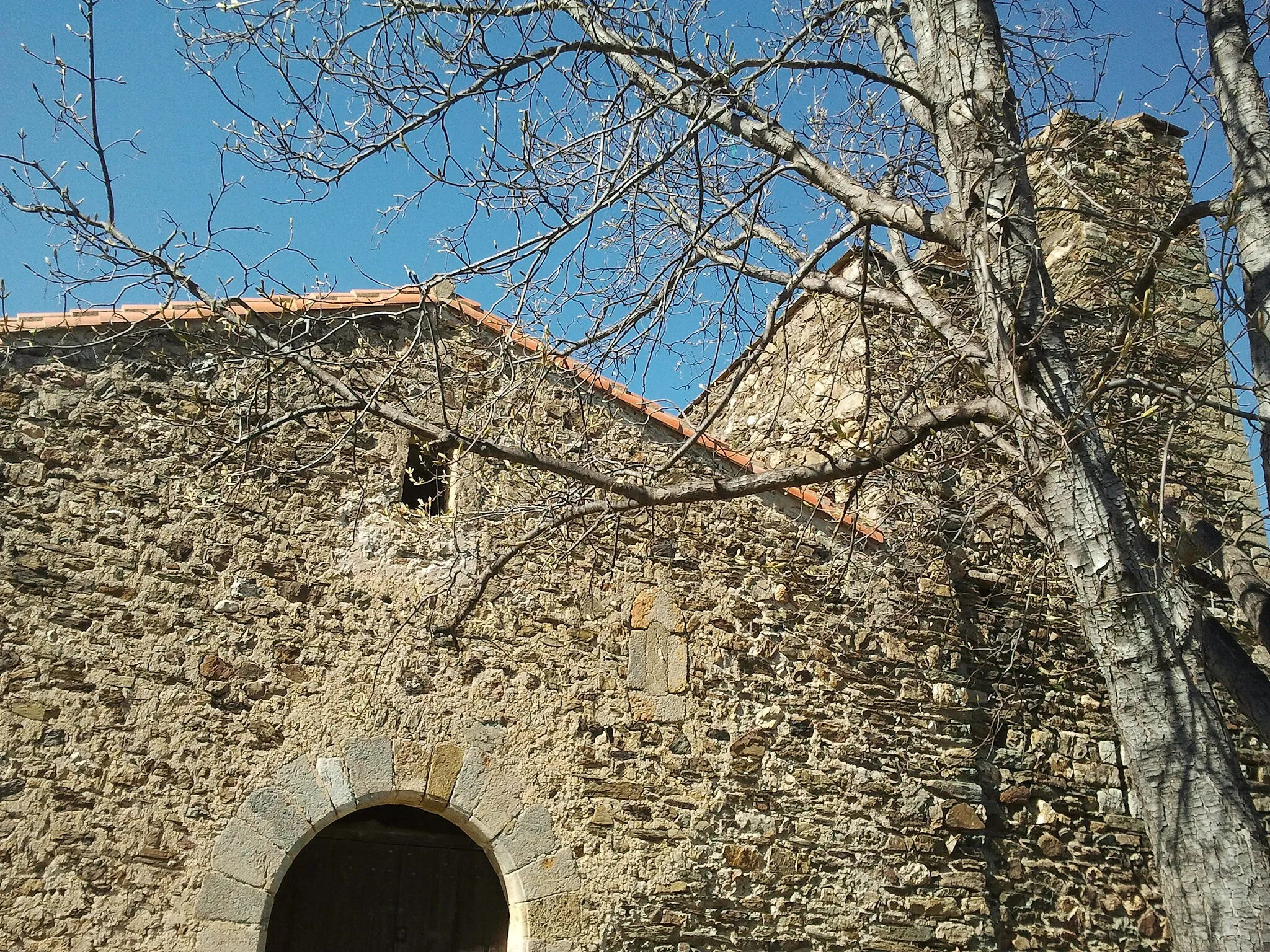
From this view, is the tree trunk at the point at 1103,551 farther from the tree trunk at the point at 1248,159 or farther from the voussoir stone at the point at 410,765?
the voussoir stone at the point at 410,765

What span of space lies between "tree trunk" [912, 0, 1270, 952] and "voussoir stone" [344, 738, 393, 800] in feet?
9.60

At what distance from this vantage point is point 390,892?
4.89 metres

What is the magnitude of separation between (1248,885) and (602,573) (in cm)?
308

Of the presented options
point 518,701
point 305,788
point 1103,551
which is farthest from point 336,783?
point 1103,551

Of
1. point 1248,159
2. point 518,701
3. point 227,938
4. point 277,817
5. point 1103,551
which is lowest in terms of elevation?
point 227,938

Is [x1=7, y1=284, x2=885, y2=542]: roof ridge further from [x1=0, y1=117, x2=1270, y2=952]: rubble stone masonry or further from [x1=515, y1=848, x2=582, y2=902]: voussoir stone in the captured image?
[x1=515, y1=848, x2=582, y2=902]: voussoir stone

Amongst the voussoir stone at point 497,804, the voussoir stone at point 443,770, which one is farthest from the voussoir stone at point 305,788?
the voussoir stone at point 497,804

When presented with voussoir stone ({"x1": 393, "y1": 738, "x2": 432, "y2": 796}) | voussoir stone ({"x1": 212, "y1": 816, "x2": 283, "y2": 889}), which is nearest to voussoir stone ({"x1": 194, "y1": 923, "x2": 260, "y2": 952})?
voussoir stone ({"x1": 212, "y1": 816, "x2": 283, "y2": 889})

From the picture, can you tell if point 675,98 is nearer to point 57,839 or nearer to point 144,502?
point 144,502

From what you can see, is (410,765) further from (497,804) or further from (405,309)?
(405,309)

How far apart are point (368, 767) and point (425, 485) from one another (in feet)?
4.62

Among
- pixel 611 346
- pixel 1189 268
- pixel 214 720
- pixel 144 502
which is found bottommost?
pixel 214 720

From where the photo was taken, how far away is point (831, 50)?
4.82 meters

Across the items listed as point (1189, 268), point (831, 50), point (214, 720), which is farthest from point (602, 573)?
point (1189, 268)
